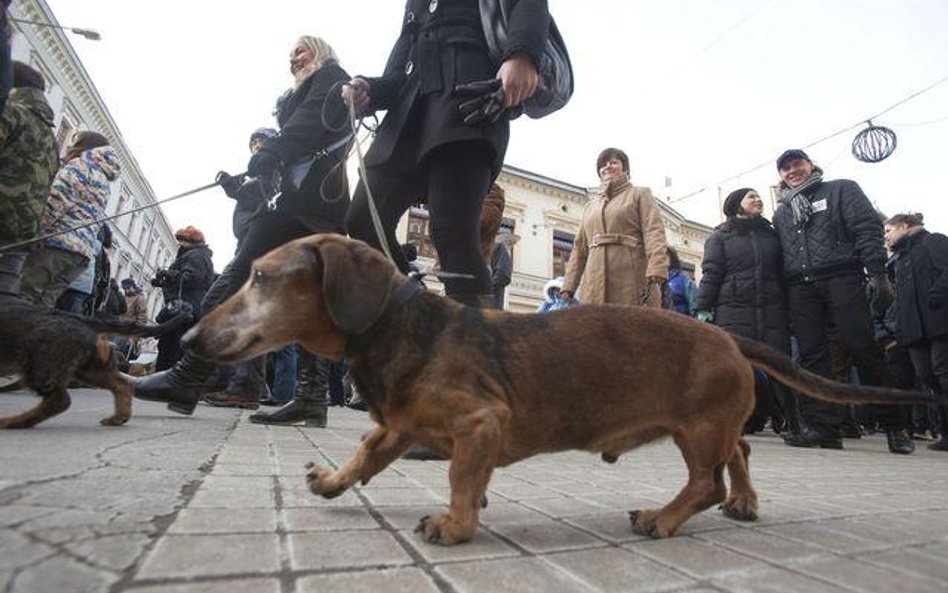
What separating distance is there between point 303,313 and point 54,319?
2.66 m

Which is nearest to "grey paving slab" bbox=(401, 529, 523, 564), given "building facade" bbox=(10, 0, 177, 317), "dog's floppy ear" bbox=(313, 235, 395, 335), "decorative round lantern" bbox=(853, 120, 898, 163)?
"dog's floppy ear" bbox=(313, 235, 395, 335)

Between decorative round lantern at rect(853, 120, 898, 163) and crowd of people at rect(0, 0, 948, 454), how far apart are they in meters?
5.02

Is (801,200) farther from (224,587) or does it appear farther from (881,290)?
(224,587)

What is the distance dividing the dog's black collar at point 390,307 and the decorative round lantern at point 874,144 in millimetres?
12666

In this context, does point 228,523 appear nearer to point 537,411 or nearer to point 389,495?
point 389,495

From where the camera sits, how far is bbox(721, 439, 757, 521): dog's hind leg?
183 cm

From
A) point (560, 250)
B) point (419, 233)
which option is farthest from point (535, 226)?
point (419, 233)

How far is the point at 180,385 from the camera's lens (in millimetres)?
3738

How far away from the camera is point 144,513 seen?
1.33 m

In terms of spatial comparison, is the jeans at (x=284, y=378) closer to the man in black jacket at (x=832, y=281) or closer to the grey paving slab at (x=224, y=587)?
the man in black jacket at (x=832, y=281)

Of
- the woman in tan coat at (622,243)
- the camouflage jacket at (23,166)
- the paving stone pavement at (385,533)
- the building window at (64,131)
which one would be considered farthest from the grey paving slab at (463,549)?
the building window at (64,131)

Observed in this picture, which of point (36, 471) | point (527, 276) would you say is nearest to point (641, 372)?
point (36, 471)

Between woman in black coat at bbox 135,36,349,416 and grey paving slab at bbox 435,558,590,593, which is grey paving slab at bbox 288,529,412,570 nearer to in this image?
grey paving slab at bbox 435,558,590,593

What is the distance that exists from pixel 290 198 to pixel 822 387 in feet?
10.6
